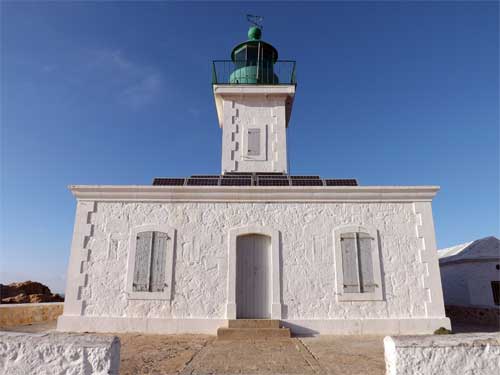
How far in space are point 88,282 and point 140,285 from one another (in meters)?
→ 1.27

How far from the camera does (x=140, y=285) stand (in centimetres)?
786

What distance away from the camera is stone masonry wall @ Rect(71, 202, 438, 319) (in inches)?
306

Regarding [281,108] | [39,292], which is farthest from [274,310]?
[39,292]

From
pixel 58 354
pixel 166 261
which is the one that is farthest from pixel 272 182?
pixel 58 354

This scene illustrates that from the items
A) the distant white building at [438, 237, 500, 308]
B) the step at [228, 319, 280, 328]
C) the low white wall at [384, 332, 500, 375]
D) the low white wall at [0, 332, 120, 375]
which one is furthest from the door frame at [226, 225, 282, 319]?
the distant white building at [438, 237, 500, 308]

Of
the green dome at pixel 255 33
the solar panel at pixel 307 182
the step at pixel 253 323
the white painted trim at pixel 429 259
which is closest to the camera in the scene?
the step at pixel 253 323

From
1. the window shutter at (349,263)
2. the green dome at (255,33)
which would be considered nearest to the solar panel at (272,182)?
the window shutter at (349,263)

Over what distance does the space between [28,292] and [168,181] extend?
34.1ft

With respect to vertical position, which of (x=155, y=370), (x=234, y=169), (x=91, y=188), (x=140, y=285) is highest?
(x=234, y=169)

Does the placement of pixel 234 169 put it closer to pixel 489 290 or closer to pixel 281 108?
pixel 281 108

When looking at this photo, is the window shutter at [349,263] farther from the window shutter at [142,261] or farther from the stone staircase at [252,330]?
the window shutter at [142,261]

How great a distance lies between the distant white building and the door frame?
6.69 meters

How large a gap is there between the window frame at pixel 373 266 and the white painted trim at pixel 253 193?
774mm

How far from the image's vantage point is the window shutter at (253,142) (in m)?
11.8
